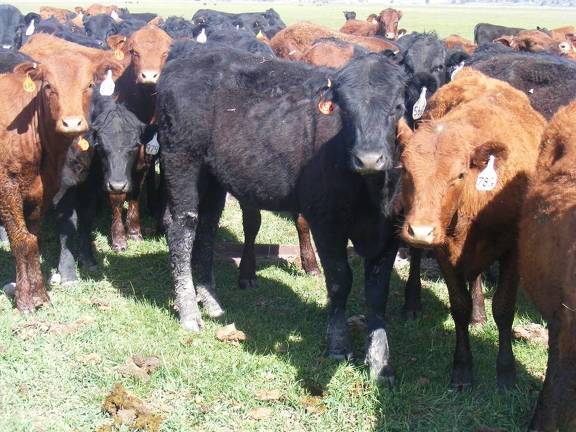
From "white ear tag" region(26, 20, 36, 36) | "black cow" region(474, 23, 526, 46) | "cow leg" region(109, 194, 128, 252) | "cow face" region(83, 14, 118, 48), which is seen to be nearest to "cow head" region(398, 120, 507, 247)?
"cow leg" region(109, 194, 128, 252)

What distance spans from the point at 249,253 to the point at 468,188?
9.29 ft

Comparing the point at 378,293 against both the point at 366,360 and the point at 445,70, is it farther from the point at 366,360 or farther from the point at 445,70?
the point at 445,70

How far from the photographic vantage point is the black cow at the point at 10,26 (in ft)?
50.6

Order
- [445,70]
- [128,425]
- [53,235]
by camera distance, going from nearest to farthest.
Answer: [128,425], [53,235], [445,70]

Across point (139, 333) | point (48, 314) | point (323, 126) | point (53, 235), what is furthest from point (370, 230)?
point (53, 235)

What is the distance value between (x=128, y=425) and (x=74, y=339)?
134 centimetres

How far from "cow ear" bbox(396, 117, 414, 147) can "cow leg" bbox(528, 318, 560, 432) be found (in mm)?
1448

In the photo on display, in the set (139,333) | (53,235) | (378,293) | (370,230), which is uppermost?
(370,230)

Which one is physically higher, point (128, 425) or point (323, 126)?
point (323, 126)

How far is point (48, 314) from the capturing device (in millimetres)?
5871

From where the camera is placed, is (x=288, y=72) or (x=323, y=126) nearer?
(x=323, y=126)

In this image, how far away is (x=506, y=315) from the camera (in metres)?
4.75

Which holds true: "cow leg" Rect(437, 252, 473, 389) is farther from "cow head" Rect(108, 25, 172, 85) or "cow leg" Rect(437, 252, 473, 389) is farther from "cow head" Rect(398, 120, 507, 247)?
"cow head" Rect(108, 25, 172, 85)

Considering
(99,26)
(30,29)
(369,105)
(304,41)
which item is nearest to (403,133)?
(369,105)
